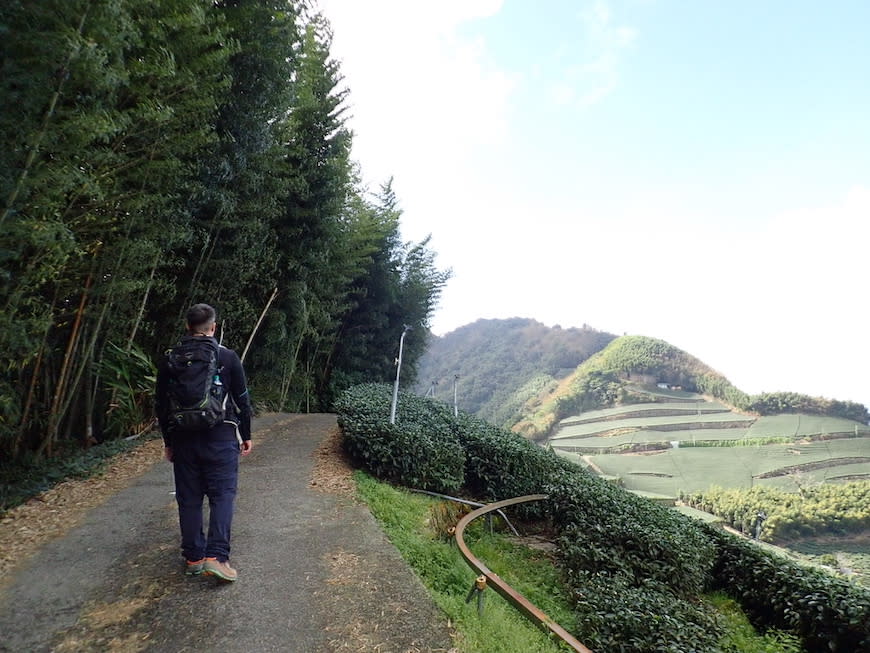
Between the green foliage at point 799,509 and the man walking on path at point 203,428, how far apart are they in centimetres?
1828

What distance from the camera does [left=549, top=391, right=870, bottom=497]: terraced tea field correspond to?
25.5 meters

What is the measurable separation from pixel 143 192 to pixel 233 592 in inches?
134

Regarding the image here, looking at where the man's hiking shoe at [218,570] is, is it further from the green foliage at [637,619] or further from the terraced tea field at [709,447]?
the terraced tea field at [709,447]

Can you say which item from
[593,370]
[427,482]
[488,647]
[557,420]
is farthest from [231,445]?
[593,370]

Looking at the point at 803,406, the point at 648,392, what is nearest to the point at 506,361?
the point at 648,392

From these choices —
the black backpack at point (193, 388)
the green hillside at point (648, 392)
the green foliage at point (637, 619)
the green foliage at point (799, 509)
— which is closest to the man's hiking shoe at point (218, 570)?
the black backpack at point (193, 388)

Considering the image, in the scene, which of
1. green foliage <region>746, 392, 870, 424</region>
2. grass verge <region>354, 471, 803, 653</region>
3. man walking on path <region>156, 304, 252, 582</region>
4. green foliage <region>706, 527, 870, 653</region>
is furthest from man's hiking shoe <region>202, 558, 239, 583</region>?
green foliage <region>746, 392, 870, 424</region>

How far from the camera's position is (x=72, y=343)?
435 centimetres

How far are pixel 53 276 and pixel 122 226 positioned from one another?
2.40ft

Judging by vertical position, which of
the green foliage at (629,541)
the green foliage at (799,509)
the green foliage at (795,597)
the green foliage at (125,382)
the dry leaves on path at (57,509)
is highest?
the green foliage at (125,382)

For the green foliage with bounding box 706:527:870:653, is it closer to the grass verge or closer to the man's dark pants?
the grass verge

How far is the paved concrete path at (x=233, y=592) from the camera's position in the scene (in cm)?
202

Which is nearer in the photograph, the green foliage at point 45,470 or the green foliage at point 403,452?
the green foliage at point 45,470

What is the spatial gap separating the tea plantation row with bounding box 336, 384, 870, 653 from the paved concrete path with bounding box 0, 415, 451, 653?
1598mm
